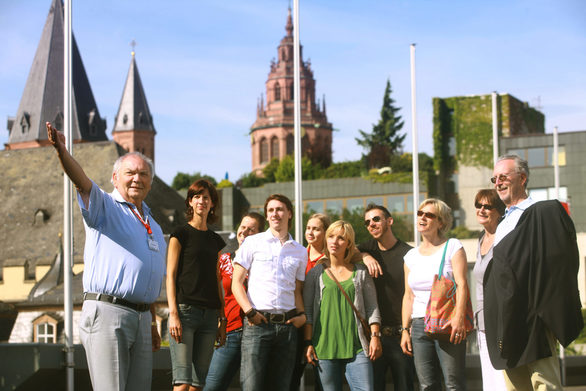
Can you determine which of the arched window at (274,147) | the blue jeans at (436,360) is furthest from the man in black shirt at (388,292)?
the arched window at (274,147)

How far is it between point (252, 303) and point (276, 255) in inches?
15.6

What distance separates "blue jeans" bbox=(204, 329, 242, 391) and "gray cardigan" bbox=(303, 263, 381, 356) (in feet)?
2.03

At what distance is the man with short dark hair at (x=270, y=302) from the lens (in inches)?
233

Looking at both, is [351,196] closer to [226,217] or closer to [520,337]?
[226,217]

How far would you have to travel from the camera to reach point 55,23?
273ft

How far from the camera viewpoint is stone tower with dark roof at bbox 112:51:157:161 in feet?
343

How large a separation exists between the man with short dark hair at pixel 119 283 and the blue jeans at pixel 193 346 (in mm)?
1103

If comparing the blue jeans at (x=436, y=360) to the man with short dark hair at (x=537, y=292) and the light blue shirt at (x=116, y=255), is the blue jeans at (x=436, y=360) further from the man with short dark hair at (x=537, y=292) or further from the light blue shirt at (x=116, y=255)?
the light blue shirt at (x=116, y=255)

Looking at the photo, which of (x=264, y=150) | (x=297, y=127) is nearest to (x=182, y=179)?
(x=264, y=150)

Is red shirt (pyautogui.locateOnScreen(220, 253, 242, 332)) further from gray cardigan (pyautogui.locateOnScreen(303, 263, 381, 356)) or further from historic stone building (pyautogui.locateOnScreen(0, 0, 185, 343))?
historic stone building (pyautogui.locateOnScreen(0, 0, 185, 343))

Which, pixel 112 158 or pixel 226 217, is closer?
pixel 112 158

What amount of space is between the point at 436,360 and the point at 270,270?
142cm

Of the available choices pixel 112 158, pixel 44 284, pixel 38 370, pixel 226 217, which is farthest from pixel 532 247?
pixel 226 217

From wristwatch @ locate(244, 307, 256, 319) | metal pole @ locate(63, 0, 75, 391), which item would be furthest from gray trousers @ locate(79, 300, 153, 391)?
metal pole @ locate(63, 0, 75, 391)
